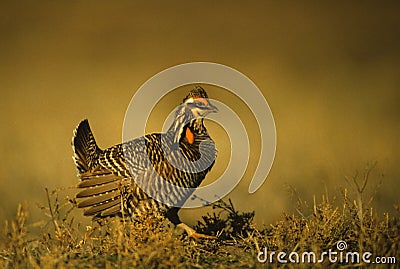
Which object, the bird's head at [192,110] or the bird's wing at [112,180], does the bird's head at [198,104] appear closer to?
the bird's head at [192,110]

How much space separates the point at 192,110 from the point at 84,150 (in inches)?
37.4

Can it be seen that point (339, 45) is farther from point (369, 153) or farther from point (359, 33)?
point (369, 153)

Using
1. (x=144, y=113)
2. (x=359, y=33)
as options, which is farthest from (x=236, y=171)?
(x=359, y=33)

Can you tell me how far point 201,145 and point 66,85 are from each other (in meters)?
4.57

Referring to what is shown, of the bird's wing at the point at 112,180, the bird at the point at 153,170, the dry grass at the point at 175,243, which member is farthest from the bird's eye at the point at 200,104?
the dry grass at the point at 175,243

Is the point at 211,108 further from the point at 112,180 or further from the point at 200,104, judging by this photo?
the point at 112,180

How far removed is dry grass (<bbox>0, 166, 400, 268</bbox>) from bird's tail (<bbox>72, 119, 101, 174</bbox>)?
1213mm

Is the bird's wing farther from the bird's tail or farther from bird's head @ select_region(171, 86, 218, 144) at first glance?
bird's head @ select_region(171, 86, 218, 144)

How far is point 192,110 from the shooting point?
5.46 m

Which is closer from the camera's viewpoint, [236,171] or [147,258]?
[147,258]

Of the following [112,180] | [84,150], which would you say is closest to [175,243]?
[112,180]

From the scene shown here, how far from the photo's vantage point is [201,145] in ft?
18.1

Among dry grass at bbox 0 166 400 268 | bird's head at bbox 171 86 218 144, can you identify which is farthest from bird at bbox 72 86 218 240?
dry grass at bbox 0 166 400 268

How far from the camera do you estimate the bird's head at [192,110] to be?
540cm
